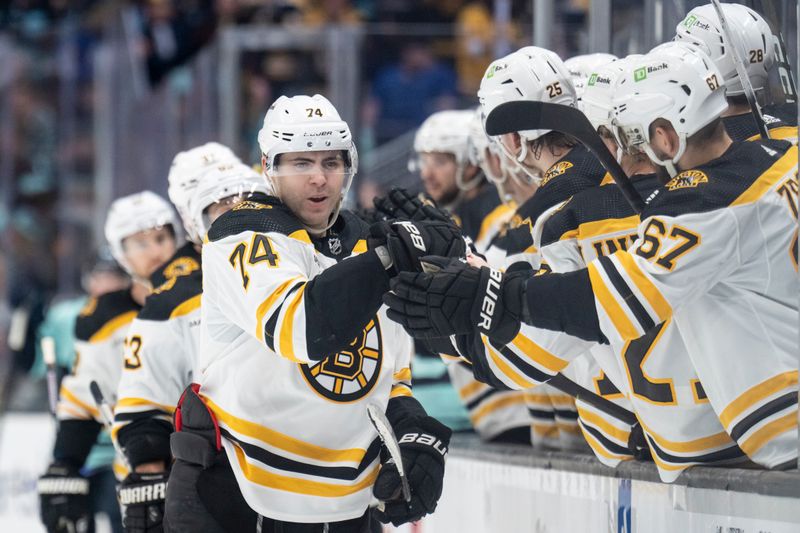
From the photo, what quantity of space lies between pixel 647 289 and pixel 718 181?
0.22 metres

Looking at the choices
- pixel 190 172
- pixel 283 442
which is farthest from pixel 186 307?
pixel 283 442

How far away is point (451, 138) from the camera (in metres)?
4.64

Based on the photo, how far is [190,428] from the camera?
277 centimetres

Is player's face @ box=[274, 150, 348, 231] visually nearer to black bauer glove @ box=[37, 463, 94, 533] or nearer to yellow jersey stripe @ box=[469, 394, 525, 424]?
yellow jersey stripe @ box=[469, 394, 525, 424]

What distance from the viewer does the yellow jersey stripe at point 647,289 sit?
2.38m

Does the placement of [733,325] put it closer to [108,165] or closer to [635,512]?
[635,512]

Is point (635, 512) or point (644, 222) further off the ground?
point (644, 222)

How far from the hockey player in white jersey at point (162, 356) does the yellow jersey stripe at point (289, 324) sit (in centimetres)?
91

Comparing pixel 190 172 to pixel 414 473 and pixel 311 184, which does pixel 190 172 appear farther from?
pixel 414 473

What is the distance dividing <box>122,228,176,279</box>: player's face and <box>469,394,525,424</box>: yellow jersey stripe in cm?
105

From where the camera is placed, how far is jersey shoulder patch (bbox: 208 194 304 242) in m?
2.64

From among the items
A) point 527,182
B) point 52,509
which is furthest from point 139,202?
point 527,182

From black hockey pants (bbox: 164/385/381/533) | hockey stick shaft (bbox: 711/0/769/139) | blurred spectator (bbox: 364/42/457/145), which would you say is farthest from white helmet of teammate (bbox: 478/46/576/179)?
blurred spectator (bbox: 364/42/457/145)

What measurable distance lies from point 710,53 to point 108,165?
439 cm
